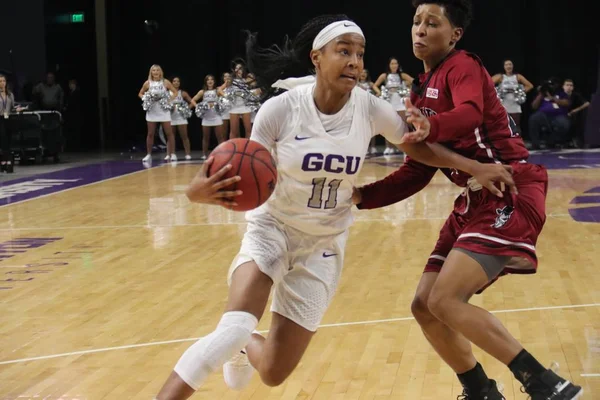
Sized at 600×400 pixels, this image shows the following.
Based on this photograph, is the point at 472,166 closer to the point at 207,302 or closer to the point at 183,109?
the point at 207,302

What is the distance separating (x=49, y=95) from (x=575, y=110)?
10049 millimetres

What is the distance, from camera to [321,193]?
378cm

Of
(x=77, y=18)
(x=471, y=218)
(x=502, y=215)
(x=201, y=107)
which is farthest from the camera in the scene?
(x=77, y=18)

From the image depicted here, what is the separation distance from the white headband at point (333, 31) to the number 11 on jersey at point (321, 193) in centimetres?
54

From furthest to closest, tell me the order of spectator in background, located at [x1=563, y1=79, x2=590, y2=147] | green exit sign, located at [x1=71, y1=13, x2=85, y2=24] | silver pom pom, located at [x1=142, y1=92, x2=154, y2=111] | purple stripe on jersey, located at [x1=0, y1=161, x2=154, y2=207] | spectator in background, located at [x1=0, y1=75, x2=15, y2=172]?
green exit sign, located at [x1=71, y1=13, x2=85, y2=24] < spectator in background, located at [x1=563, y1=79, x2=590, y2=147] < silver pom pom, located at [x1=142, y1=92, x2=154, y2=111] < spectator in background, located at [x1=0, y1=75, x2=15, y2=172] < purple stripe on jersey, located at [x1=0, y1=161, x2=154, y2=207]

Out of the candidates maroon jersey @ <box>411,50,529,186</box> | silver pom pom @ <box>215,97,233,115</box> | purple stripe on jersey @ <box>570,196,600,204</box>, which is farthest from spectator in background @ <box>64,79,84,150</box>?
maroon jersey @ <box>411,50,529,186</box>

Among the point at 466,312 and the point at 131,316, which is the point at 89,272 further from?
the point at 466,312

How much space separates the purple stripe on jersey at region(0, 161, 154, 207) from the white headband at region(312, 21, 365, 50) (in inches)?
338

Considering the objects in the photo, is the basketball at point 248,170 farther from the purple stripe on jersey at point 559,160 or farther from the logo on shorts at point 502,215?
the purple stripe on jersey at point 559,160

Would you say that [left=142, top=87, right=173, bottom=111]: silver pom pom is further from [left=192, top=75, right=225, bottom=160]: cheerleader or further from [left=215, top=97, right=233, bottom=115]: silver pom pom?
[left=215, top=97, right=233, bottom=115]: silver pom pom

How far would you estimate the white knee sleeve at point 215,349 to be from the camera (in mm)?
3336

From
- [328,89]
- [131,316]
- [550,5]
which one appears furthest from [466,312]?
[550,5]

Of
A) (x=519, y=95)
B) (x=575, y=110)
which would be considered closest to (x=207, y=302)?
(x=519, y=95)

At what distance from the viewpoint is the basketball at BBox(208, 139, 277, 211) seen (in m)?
3.40
